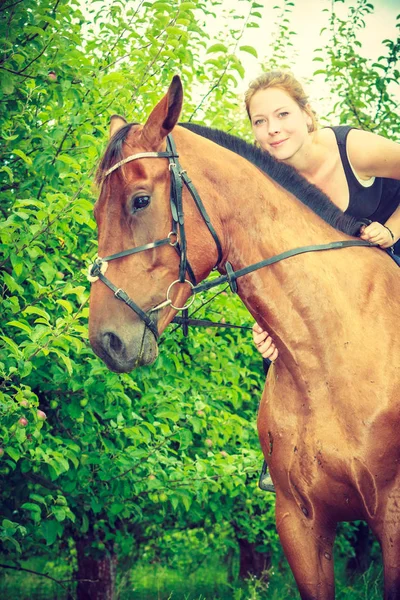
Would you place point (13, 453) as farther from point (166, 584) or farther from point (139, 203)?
point (166, 584)

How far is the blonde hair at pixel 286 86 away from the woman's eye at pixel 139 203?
3.65 feet

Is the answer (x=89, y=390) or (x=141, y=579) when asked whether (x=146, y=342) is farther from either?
(x=141, y=579)

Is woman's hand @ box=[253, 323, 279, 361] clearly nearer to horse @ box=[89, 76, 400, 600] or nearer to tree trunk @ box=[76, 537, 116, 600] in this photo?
horse @ box=[89, 76, 400, 600]

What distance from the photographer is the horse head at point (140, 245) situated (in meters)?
2.62

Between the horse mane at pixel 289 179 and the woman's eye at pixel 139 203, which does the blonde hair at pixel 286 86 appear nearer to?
the horse mane at pixel 289 179

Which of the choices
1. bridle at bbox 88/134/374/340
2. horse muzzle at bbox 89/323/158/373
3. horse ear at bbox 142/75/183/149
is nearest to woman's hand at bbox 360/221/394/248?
bridle at bbox 88/134/374/340

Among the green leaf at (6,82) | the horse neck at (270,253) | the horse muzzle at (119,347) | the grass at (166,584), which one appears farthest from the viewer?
the grass at (166,584)

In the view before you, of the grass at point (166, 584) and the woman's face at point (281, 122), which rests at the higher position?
the woman's face at point (281, 122)

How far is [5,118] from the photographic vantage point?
4133mm

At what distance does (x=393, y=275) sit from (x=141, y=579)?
8.07m

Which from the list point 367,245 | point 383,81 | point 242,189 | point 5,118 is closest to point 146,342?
point 242,189

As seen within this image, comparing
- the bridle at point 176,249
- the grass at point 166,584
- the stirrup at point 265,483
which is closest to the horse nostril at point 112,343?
the bridle at point 176,249

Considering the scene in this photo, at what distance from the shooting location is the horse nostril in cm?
260

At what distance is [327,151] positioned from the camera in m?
3.35
